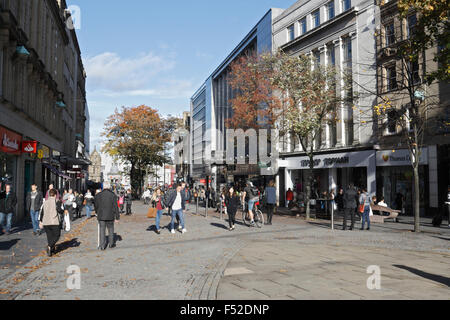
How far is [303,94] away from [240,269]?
16.5m

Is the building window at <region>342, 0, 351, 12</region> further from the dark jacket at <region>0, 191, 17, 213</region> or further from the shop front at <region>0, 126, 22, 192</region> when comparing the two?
the dark jacket at <region>0, 191, 17, 213</region>

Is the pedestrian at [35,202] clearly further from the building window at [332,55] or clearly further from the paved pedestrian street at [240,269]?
the building window at [332,55]

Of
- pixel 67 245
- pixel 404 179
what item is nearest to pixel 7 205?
pixel 67 245

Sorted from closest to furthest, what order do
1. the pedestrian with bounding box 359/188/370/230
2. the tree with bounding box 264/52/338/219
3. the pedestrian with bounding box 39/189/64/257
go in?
the pedestrian with bounding box 39/189/64/257
the pedestrian with bounding box 359/188/370/230
the tree with bounding box 264/52/338/219

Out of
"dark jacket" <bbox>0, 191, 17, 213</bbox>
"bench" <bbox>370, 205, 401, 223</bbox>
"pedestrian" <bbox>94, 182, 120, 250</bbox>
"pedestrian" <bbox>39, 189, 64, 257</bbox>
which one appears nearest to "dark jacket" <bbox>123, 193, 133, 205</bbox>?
"dark jacket" <bbox>0, 191, 17, 213</bbox>

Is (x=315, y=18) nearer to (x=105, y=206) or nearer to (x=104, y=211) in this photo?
(x=105, y=206)

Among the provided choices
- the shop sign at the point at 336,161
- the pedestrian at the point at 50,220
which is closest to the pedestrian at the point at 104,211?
the pedestrian at the point at 50,220

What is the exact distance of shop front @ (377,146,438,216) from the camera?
24000 millimetres

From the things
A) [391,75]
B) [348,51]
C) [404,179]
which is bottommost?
[404,179]

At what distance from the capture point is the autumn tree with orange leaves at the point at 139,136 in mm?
52719

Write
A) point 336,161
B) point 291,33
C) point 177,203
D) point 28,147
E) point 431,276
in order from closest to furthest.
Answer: point 431,276 < point 177,203 < point 28,147 < point 336,161 < point 291,33

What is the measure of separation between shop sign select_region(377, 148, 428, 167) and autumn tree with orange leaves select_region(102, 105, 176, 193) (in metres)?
31.8

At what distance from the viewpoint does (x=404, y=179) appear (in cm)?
2655
